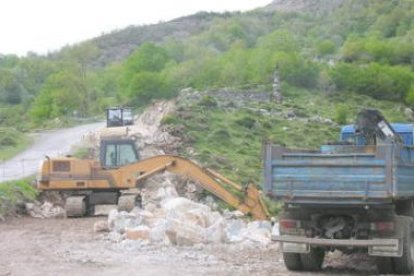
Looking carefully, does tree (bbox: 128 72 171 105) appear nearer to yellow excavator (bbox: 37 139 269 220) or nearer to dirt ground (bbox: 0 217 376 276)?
yellow excavator (bbox: 37 139 269 220)

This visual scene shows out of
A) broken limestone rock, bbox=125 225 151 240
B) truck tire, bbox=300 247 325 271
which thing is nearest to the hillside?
broken limestone rock, bbox=125 225 151 240

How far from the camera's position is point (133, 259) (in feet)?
45.7

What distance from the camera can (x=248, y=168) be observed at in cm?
3688

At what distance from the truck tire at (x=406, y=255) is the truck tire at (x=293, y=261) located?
159cm

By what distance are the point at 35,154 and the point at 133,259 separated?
30847 millimetres

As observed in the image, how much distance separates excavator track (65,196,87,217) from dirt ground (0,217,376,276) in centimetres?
423

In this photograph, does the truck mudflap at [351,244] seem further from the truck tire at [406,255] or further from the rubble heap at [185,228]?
the rubble heap at [185,228]

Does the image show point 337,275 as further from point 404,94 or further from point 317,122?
point 404,94

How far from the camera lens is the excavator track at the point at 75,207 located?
22250mm

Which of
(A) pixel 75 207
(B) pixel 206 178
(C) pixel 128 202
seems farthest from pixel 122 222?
(A) pixel 75 207

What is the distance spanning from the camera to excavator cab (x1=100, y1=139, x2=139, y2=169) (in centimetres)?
2406

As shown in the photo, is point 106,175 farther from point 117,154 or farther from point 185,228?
point 185,228

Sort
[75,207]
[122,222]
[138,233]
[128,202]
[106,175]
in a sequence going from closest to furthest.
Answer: [138,233], [122,222], [128,202], [75,207], [106,175]

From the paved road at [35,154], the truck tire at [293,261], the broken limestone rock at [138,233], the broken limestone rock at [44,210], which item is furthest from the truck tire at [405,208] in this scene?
the paved road at [35,154]
